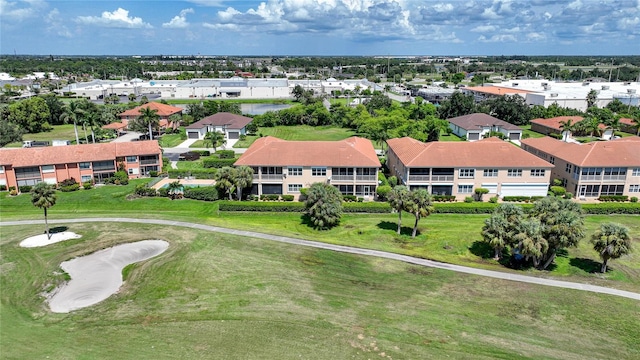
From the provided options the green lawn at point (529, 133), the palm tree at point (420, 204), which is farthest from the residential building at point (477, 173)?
the green lawn at point (529, 133)

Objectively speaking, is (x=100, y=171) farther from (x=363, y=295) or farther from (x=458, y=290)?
(x=458, y=290)

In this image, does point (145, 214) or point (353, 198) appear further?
point (353, 198)

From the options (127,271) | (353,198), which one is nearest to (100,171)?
(127,271)

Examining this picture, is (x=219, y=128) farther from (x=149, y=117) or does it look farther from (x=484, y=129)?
(x=484, y=129)

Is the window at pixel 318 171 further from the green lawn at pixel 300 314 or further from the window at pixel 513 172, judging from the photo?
the window at pixel 513 172

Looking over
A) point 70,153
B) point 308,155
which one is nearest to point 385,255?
point 308,155

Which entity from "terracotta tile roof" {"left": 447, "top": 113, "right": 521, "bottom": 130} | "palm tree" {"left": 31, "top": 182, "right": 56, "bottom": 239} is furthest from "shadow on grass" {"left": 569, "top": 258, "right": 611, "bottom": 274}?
"terracotta tile roof" {"left": 447, "top": 113, "right": 521, "bottom": 130}
